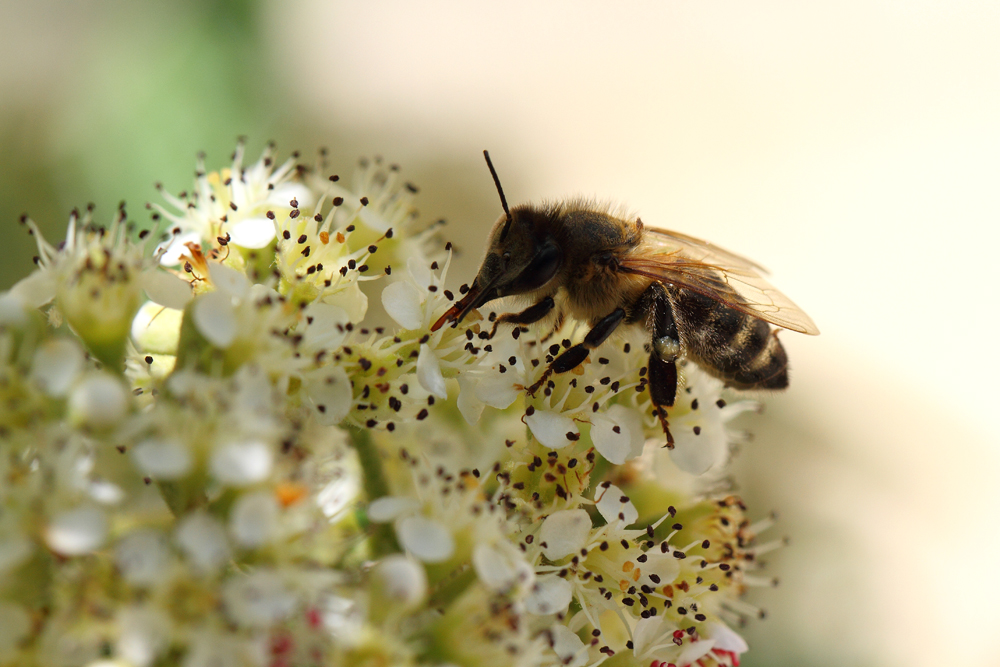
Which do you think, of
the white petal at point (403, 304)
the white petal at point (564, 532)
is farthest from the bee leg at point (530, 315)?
the white petal at point (564, 532)

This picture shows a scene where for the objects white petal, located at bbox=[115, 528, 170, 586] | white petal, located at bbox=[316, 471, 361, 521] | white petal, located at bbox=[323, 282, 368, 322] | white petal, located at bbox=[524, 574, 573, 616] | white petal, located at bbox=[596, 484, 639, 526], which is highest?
white petal, located at bbox=[323, 282, 368, 322]

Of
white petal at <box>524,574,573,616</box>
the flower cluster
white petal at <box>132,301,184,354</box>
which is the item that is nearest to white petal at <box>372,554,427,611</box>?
the flower cluster

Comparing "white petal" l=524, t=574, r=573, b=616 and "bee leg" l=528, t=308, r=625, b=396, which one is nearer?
"white petal" l=524, t=574, r=573, b=616

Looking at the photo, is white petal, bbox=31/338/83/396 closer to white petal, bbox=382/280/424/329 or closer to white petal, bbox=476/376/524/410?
white petal, bbox=382/280/424/329

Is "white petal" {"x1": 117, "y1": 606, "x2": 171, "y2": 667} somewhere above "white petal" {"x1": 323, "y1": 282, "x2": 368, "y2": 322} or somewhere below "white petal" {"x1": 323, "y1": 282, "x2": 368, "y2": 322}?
below

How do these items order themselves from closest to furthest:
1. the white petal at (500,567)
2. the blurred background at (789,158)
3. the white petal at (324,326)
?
the white petal at (500,567), the white petal at (324,326), the blurred background at (789,158)

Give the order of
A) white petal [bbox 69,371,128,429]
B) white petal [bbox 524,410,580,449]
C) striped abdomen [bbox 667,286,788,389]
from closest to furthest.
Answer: white petal [bbox 69,371,128,429], white petal [bbox 524,410,580,449], striped abdomen [bbox 667,286,788,389]

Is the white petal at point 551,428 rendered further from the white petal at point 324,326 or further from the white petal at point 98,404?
the white petal at point 98,404
